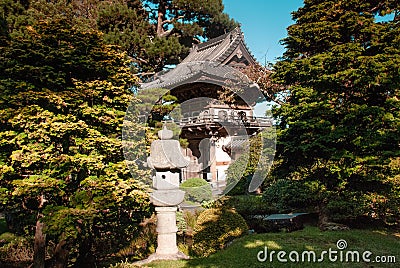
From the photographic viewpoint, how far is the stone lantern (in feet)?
19.1

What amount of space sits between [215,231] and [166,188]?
5.01 ft

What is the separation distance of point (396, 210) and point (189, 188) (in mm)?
6611

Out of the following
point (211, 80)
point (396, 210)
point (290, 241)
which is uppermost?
point (211, 80)

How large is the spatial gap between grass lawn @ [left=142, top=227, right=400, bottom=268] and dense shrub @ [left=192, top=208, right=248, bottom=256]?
0.22m

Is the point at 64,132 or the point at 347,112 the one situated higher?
→ the point at 347,112

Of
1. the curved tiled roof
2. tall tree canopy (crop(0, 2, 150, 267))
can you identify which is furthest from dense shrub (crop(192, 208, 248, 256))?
the curved tiled roof

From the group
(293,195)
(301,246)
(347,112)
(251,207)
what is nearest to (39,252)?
(301,246)

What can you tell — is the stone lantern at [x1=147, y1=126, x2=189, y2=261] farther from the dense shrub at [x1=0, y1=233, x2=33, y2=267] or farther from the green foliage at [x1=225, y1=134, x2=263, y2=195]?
the green foliage at [x1=225, y1=134, x2=263, y2=195]

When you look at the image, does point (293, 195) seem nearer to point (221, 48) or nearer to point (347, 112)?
point (347, 112)

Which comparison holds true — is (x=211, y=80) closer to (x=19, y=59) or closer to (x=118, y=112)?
(x=118, y=112)

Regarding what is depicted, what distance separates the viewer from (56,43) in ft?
19.7

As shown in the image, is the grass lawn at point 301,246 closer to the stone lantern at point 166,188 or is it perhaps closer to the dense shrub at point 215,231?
the dense shrub at point 215,231

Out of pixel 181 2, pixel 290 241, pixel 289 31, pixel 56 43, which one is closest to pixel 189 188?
pixel 290 241

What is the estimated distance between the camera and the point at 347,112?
25.6 ft
